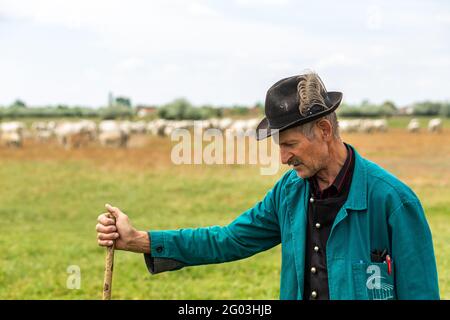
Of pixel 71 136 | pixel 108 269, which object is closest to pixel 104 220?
pixel 108 269

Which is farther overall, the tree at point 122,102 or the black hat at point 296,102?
the tree at point 122,102

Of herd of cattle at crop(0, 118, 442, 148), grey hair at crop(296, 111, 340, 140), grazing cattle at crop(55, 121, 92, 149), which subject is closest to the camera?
grey hair at crop(296, 111, 340, 140)

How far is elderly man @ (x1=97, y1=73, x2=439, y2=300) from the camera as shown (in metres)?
2.76

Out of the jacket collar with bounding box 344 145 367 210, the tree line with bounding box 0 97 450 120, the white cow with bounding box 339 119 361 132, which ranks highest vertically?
the tree line with bounding box 0 97 450 120

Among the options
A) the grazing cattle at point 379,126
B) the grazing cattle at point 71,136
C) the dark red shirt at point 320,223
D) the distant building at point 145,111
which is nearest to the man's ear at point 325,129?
the dark red shirt at point 320,223

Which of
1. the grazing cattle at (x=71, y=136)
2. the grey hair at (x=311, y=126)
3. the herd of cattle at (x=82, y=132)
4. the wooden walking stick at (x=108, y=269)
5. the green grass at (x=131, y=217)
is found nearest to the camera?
the grey hair at (x=311, y=126)

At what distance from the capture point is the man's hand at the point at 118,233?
3.13 m

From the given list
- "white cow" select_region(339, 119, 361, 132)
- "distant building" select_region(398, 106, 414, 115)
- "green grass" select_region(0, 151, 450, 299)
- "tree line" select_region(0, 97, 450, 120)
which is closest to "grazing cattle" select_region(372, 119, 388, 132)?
"white cow" select_region(339, 119, 361, 132)

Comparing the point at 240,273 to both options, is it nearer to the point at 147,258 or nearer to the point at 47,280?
the point at 47,280

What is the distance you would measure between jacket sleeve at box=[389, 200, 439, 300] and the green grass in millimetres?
5190

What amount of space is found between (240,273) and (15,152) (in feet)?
78.7

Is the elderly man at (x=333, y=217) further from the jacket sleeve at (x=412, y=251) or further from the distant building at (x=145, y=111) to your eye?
the distant building at (x=145, y=111)

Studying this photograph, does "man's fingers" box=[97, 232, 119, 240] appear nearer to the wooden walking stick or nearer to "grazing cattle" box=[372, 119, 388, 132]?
the wooden walking stick

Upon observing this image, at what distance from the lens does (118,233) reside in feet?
10.4
